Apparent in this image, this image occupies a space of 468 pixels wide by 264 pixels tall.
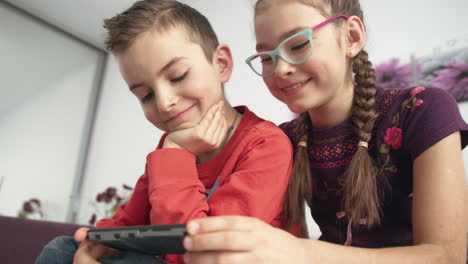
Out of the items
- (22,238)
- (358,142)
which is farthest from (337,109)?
(22,238)

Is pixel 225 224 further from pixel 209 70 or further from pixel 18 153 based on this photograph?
pixel 18 153

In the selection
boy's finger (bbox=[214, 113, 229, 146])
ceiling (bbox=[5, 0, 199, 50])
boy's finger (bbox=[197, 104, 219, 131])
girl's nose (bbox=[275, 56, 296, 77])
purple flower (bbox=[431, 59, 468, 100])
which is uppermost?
ceiling (bbox=[5, 0, 199, 50])

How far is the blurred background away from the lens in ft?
9.60

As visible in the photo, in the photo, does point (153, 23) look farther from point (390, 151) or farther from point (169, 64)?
point (390, 151)

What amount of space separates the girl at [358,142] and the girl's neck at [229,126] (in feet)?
0.43

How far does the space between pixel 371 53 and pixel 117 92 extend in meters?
2.79

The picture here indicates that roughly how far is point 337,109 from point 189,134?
388 millimetres

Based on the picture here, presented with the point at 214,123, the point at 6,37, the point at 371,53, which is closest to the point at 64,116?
the point at 6,37

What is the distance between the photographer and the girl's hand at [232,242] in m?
0.42

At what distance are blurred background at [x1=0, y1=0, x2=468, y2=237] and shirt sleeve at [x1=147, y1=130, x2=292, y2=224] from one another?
1.69m

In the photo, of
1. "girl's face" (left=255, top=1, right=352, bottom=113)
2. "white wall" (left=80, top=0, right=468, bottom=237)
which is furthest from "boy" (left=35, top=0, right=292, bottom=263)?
"white wall" (left=80, top=0, right=468, bottom=237)

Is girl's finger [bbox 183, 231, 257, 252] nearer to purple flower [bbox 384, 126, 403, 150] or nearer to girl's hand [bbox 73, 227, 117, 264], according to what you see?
girl's hand [bbox 73, 227, 117, 264]

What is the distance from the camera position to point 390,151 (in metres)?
0.80

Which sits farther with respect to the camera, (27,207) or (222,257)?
(27,207)
